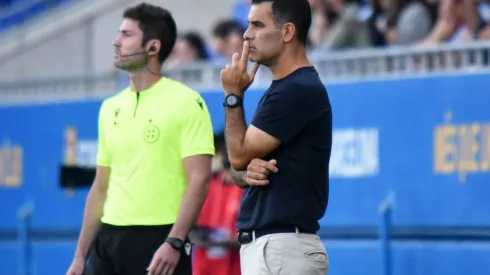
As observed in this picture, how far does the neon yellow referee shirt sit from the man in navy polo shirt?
955 millimetres

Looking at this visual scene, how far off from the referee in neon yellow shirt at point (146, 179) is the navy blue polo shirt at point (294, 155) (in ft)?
2.96

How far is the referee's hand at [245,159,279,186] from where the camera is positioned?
210 inches

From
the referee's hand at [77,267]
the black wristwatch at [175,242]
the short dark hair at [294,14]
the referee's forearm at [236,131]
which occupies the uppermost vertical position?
the short dark hair at [294,14]

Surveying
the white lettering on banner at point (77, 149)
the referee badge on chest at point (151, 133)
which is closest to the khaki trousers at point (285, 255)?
the referee badge on chest at point (151, 133)

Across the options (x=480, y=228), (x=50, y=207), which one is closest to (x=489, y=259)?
(x=480, y=228)

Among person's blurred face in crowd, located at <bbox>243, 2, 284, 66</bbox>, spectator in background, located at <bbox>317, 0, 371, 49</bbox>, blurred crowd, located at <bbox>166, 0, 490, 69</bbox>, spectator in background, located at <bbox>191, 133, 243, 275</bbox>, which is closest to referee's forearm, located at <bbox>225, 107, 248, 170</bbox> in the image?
person's blurred face in crowd, located at <bbox>243, 2, 284, 66</bbox>

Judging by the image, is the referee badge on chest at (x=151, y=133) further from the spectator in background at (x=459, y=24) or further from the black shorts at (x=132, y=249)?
the spectator in background at (x=459, y=24)

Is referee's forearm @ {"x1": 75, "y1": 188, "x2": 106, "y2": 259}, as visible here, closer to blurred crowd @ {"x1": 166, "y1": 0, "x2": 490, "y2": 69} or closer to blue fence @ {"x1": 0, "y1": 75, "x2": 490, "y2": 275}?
blue fence @ {"x1": 0, "y1": 75, "x2": 490, "y2": 275}

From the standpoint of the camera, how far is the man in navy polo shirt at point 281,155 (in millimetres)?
5324

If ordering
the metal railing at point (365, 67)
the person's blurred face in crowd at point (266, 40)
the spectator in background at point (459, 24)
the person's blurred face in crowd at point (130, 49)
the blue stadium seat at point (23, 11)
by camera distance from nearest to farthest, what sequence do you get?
the person's blurred face in crowd at point (266, 40) → the person's blurred face in crowd at point (130, 49) → the metal railing at point (365, 67) → the spectator in background at point (459, 24) → the blue stadium seat at point (23, 11)

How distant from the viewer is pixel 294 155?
17.6 ft

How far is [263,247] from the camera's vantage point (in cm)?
534

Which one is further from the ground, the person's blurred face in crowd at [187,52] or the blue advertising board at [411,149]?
the person's blurred face in crowd at [187,52]

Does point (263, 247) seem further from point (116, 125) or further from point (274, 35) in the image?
point (116, 125)
